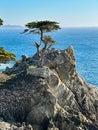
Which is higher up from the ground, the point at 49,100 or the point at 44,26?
the point at 44,26

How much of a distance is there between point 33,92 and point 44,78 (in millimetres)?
2280

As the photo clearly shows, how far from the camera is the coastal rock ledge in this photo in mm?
36906

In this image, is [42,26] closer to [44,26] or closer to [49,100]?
[44,26]

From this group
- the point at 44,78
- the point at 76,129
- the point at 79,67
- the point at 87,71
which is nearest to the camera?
the point at 76,129

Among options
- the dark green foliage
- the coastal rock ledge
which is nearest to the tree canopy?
the dark green foliage

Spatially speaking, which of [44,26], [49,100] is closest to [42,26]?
[44,26]

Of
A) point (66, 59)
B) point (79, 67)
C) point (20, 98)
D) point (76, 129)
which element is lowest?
point (79, 67)

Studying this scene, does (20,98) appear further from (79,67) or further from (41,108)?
(79,67)

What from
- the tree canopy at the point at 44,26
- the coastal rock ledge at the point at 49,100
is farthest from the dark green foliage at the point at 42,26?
the coastal rock ledge at the point at 49,100

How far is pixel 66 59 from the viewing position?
4444cm

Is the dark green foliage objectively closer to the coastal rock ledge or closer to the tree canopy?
the tree canopy

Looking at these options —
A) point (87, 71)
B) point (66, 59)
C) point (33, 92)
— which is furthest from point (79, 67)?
point (33, 92)

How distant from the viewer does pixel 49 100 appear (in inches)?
1468

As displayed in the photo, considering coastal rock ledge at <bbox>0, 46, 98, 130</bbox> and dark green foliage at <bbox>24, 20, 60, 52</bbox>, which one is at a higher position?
dark green foliage at <bbox>24, 20, 60, 52</bbox>
